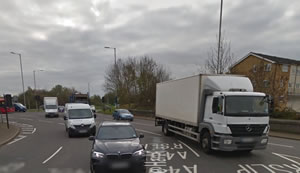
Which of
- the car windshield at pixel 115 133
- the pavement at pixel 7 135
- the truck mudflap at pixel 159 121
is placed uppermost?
the car windshield at pixel 115 133

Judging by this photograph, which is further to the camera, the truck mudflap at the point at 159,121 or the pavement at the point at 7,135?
the truck mudflap at the point at 159,121

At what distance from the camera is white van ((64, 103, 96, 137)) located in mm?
14297

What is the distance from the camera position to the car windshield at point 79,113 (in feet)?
50.6

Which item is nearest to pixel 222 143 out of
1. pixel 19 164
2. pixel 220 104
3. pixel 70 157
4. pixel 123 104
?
pixel 220 104

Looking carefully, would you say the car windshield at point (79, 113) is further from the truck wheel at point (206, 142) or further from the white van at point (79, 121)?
the truck wheel at point (206, 142)

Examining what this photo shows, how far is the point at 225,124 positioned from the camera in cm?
839

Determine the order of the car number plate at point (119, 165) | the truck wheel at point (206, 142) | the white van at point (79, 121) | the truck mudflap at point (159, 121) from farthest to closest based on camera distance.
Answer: the truck mudflap at point (159, 121), the white van at point (79, 121), the truck wheel at point (206, 142), the car number plate at point (119, 165)

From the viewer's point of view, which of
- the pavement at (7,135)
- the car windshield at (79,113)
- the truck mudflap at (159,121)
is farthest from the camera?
the truck mudflap at (159,121)

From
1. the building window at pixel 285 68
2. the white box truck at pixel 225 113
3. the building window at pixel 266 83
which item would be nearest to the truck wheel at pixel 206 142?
the white box truck at pixel 225 113

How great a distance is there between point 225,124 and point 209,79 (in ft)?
7.38

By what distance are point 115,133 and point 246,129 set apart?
4.93 m

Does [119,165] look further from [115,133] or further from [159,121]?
[159,121]

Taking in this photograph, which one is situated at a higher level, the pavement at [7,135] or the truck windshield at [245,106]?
the truck windshield at [245,106]

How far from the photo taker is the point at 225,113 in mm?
8461
